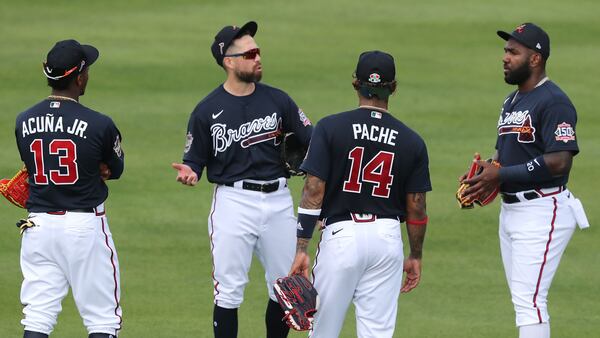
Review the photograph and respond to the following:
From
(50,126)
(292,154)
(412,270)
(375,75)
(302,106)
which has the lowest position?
(302,106)

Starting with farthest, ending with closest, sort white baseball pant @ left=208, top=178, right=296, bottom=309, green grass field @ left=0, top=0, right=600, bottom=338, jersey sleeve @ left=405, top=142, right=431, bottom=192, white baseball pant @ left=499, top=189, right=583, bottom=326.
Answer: green grass field @ left=0, top=0, right=600, bottom=338 < white baseball pant @ left=208, top=178, right=296, bottom=309 < white baseball pant @ left=499, top=189, right=583, bottom=326 < jersey sleeve @ left=405, top=142, right=431, bottom=192

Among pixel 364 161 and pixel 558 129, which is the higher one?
pixel 558 129

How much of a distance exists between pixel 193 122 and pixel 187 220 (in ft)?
13.7

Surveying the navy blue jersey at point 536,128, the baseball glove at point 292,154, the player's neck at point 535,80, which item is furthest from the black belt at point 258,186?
the player's neck at point 535,80

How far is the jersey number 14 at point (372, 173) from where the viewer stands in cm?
733

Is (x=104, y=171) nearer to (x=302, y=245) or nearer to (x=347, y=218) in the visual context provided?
(x=302, y=245)

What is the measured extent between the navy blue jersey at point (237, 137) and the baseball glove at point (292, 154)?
0.04m

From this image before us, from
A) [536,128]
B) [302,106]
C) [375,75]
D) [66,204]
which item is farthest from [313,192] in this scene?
[302,106]

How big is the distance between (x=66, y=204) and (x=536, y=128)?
10.4ft

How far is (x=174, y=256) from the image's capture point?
11609 millimetres

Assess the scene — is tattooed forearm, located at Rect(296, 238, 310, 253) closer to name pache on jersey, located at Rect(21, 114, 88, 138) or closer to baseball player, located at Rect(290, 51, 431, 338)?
baseball player, located at Rect(290, 51, 431, 338)

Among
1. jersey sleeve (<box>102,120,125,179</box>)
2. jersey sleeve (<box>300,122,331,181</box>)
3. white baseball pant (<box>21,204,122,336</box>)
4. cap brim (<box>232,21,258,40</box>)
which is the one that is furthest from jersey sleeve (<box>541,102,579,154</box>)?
white baseball pant (<box>21,204,122,336</box>)

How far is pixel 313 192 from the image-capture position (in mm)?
7340

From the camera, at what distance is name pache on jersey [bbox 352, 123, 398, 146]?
287 inches
